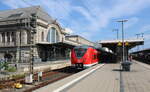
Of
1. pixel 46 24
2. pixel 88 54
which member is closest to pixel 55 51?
pixel 46 24

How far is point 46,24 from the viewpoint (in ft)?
138

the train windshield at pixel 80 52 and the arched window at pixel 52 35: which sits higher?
the arched window at pixel 52 35

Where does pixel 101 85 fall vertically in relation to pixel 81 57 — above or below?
below

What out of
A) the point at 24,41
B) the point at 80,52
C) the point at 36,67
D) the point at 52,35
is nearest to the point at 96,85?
the point at 80,52

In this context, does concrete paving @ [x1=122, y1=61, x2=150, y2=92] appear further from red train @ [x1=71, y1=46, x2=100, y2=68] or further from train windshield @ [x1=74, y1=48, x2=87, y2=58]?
train windshield @ [x1=74, y1=48, x2=87, y2=58]

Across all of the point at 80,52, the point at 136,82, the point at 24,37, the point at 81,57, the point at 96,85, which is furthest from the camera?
the point at 24,37

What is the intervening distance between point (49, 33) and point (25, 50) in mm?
8333

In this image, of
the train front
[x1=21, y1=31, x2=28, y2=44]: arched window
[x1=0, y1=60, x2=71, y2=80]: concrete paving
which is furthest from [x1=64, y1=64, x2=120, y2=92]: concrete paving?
[x1=21, y1=31, x2=28, y2=44]: arched window

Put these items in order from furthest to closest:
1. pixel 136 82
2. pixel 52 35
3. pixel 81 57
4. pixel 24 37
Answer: pixel 52 35, pixel 24 37, pixel 81 57, pixel 136 82

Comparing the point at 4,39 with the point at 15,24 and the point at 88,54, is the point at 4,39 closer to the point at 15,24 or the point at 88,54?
the point at 15,24

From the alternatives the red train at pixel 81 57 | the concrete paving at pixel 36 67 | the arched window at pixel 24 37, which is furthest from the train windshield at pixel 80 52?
the arched window at pixel 24 37

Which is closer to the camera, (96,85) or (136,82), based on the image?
(96,85)

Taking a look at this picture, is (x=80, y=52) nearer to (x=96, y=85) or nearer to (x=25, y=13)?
(x=96, y=85)

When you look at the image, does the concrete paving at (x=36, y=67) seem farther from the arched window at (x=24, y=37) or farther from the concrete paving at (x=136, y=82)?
the concrete paving at (x=136, y=82)
